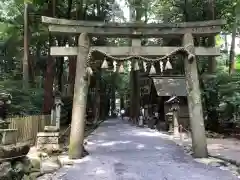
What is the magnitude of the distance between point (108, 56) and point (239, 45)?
24398mm

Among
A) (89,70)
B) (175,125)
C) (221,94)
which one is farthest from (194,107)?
(221,94)

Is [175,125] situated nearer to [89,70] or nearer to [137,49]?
[137,49]

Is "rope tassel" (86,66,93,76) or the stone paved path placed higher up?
"rope tassel" (86,66,93,76)

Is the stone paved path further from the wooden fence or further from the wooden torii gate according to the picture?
the wooden fence

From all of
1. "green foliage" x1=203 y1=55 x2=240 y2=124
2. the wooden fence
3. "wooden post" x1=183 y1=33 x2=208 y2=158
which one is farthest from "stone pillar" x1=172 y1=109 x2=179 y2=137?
the wooden fence

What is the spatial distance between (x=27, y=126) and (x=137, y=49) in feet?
18.5

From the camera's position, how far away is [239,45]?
1288 inches

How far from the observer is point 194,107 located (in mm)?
12016

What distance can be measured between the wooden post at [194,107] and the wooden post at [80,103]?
3905 millimetres

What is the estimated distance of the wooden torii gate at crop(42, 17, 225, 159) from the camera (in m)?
11.7

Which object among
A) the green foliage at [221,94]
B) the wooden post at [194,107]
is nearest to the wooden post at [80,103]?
the wooden post at [194,107]

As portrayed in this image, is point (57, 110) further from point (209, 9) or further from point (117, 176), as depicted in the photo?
point (209, 9)

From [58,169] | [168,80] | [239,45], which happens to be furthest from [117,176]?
[239,45]

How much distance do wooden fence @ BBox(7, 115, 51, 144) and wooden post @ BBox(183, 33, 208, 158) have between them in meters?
6.63
